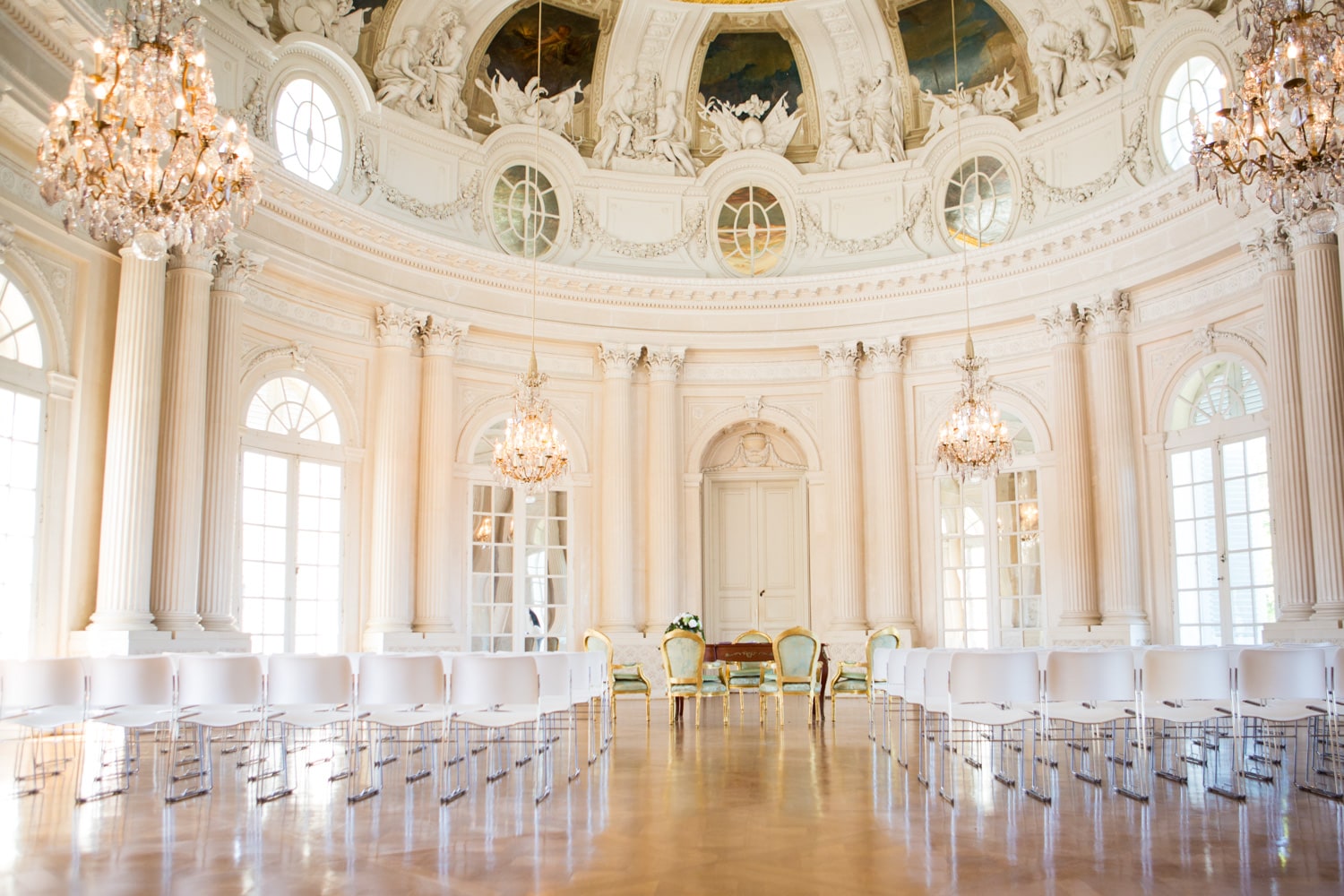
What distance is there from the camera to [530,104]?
1659 centimetres

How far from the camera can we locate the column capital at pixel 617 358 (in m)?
16.6

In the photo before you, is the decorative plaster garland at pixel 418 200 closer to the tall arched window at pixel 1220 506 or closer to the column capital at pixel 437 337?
the column capital at pixel 437 337

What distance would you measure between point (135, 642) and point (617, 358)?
26.3 ft

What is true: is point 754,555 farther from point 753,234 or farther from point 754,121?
point 754,121

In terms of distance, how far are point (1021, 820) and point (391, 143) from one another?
12.5 meters

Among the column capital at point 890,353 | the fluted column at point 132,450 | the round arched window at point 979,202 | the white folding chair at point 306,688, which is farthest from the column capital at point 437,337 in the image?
the white folding chair at point 306,688

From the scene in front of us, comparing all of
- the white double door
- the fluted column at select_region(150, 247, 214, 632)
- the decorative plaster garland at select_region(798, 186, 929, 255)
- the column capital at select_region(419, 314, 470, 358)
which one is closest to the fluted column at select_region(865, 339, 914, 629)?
the white double door

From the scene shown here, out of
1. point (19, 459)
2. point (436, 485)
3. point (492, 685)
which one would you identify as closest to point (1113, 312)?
point (436, 485)

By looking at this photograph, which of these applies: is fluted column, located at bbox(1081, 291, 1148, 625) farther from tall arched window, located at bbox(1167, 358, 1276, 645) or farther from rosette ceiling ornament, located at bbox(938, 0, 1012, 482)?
rosette ceiling ornament, located at bbox(938, 0, 1012, 482)

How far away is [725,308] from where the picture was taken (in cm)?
1709

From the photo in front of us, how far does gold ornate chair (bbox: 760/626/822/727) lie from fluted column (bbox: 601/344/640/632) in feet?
15.2

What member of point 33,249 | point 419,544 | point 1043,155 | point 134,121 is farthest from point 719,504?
point 134,121

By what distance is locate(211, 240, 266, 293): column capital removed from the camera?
40.7ft

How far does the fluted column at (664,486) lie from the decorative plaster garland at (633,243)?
1.55 meters
